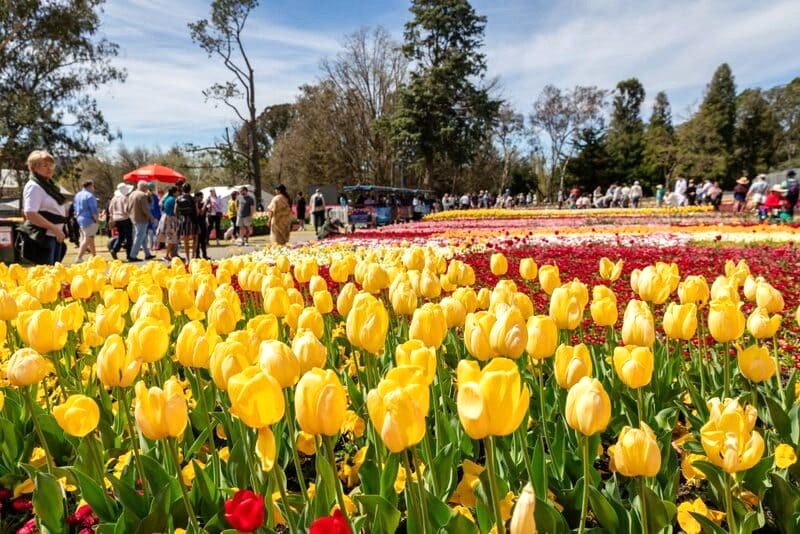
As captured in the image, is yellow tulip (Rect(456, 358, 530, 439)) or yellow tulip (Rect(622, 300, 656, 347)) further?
yellow tulip (Rect(622, 300, 656, 347))

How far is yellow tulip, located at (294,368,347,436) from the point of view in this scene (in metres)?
1.09

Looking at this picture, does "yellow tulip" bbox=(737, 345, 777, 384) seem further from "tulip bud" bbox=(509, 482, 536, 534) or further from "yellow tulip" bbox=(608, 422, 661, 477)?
"tulip bud" bbox=(509, 482, 536, 534)

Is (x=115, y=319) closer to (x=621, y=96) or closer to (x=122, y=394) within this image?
(x=122, y=394)

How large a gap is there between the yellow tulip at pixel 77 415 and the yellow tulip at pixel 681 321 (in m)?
1.66

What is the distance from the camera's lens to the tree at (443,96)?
36250 mm

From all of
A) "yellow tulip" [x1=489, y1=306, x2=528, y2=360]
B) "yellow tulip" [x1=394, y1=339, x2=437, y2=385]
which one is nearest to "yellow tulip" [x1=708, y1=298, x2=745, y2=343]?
"yellow tulip" [x1=489, y1=306, x2=528, y2=360]

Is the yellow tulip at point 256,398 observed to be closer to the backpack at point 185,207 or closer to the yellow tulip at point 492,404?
the yellow tulip at point 492,404

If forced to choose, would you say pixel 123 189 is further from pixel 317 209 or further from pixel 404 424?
pixel 404 424

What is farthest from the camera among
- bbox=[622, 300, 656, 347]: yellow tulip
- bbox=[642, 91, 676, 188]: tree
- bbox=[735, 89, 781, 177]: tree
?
bbox=[735, 89, 781, 177]: tree

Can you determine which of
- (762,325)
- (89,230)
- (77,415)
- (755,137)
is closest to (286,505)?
(77,415)

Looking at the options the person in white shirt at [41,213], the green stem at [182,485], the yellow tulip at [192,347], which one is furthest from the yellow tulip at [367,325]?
the person in white shirt at [41,213]

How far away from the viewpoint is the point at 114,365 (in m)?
1.54

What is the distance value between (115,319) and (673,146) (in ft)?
166

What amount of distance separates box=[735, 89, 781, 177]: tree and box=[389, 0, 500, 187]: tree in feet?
96.5
